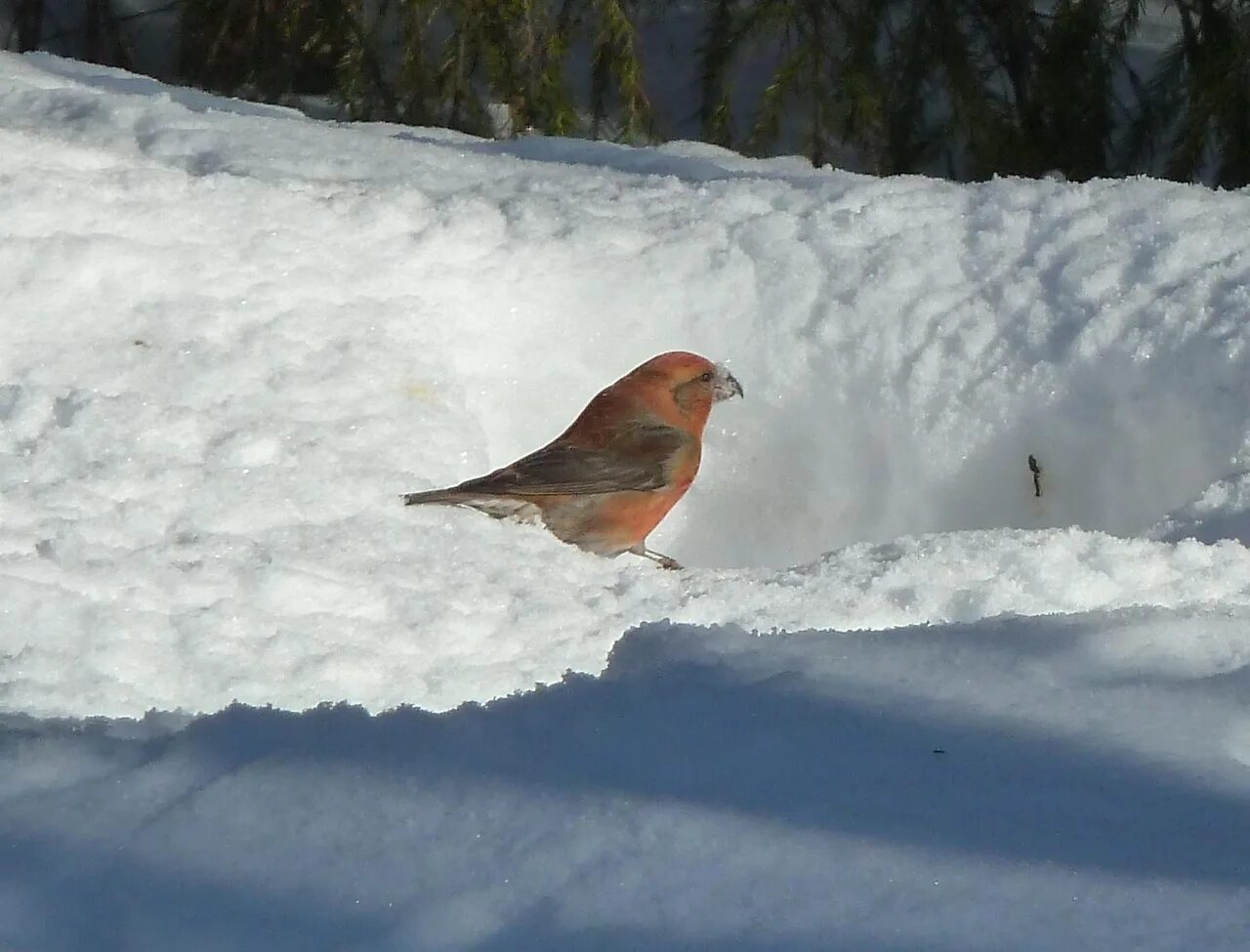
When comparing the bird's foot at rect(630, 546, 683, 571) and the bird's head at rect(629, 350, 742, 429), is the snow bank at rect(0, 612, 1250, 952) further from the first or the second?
the bird's head at rect(629, 350, 742, 429)

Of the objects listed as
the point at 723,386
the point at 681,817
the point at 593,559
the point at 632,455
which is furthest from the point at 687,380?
the point at 681,817

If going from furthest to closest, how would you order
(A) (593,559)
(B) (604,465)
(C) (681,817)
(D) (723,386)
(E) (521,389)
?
1. (E) (521,389)
2. (D) (723,386)
3. (B) (604,465)
4. (A) (593,559)
5. (C) (681,817)

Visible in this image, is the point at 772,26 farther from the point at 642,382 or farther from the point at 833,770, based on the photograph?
the point at 833,770

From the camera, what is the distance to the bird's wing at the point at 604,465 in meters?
3.21

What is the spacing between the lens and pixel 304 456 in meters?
3.06

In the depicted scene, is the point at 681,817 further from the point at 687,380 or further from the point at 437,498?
the point at 687,380

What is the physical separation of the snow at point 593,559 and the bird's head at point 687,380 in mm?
258

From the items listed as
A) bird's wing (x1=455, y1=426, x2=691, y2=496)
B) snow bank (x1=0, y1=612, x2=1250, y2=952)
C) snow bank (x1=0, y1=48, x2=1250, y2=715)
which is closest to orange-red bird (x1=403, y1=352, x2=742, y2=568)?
bird's wing (x1=455, y1=426, x2=691, y2=496)

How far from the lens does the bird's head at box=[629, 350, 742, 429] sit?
3.40 metres

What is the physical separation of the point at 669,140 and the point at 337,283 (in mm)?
1692

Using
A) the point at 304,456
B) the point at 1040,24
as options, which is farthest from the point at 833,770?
the point at 1040,24

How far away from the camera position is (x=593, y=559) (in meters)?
2.95

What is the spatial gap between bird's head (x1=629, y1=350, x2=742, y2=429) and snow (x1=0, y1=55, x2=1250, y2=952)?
0.26 m

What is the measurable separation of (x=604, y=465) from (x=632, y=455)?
73mm
